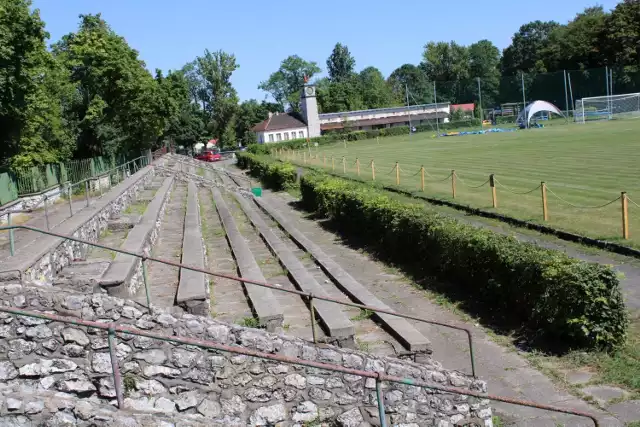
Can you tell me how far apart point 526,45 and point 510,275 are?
134590 millimetres

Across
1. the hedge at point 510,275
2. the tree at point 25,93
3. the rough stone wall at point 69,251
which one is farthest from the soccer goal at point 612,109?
the rough stone wall at point 69,251

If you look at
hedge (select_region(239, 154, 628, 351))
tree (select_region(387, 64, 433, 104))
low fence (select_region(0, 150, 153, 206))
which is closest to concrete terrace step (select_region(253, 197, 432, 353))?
hedge (select_region(239, 154, 628, 351))

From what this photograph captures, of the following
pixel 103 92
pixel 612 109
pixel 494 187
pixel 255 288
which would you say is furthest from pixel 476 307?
pixel 612 109

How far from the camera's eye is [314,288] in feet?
42.1

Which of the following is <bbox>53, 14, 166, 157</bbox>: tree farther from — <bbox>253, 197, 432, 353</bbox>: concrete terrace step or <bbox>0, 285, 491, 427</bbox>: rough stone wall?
<bbox>0, 285, 491, 427</bbox>: rough stone wall

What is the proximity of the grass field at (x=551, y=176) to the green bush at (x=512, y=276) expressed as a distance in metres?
4.38

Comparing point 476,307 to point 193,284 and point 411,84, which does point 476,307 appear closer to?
point 193,284

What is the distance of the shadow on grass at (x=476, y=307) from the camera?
33.9ft

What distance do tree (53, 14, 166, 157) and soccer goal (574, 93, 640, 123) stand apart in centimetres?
5221

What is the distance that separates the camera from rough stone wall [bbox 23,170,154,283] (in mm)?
8770

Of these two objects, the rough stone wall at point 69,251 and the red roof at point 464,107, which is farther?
the red roof at point 464,107

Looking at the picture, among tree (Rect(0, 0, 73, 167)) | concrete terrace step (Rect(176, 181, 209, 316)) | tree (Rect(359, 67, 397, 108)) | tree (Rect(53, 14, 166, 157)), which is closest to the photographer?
concrete terrace step (Rect(176, 181, 209, 316))

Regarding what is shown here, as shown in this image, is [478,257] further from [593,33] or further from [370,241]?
[593,33]

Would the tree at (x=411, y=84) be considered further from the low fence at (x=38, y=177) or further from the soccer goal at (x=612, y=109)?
the low fence at (x=38, y=177)
